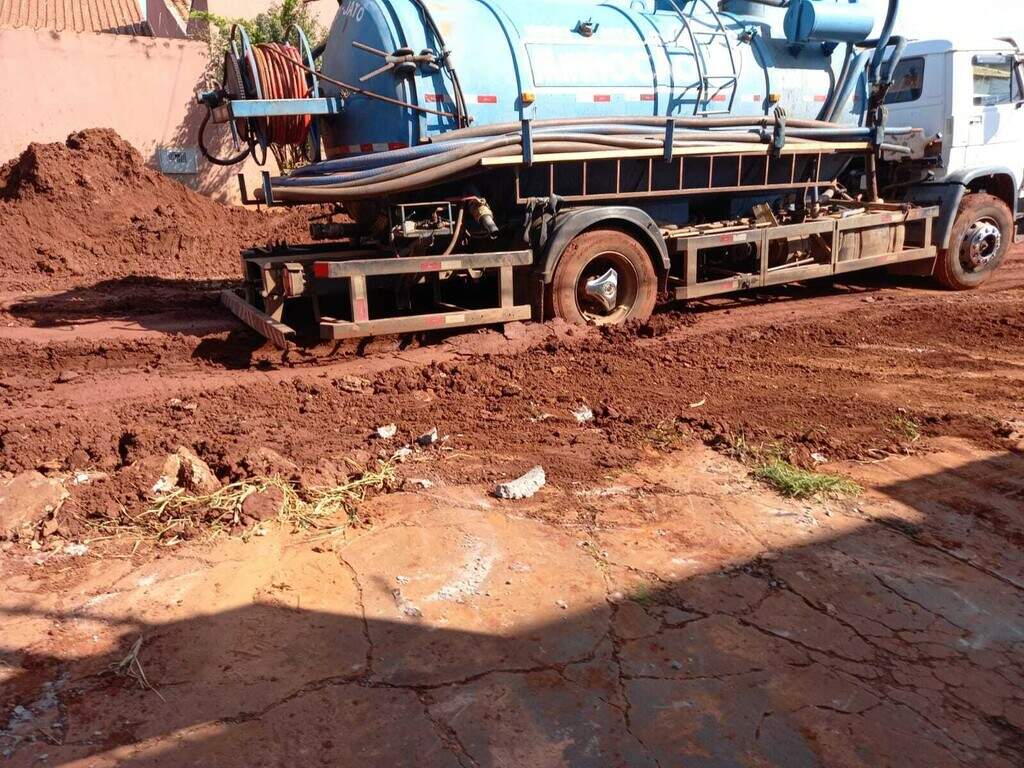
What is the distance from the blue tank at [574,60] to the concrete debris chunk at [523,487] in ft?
11.5

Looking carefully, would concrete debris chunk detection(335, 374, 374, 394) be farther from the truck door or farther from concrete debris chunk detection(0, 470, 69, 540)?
the truck door

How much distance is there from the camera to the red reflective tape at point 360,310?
259 inches

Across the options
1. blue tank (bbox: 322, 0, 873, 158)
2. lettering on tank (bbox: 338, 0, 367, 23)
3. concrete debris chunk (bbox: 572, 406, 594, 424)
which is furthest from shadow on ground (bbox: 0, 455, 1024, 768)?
lettering on tank (bbox: 338, 0, 367, 23)

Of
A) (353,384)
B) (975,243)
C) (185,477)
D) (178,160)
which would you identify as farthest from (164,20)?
(185,477)

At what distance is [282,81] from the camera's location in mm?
6914

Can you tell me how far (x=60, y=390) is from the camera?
6.28 metres

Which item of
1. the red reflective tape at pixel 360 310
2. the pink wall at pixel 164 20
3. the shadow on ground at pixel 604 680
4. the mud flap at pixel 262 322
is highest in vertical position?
the pink wall at pixel 164 20

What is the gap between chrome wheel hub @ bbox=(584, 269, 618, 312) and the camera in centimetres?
766

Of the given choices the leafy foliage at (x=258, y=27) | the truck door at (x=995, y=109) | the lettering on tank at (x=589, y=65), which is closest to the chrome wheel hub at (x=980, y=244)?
the truck door at (x=995, y=109)

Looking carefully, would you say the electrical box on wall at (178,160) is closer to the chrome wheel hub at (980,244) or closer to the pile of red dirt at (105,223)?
the pile of red dirt at (105,223)

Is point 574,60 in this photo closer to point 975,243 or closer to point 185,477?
point 185,477

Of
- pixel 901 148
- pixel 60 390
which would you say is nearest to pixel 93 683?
pixel 60 390

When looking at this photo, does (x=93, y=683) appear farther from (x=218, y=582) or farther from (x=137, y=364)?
(x=137, y=364)

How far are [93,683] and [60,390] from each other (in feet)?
12.9
